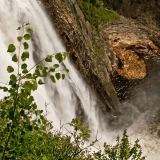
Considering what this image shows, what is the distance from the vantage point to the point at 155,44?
94.7 ft

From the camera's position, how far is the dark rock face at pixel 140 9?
32188mm

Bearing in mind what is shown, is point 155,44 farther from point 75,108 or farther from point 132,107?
point 75,108

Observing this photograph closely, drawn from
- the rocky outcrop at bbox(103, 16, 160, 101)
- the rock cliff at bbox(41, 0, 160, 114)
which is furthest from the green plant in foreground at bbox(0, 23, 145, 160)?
the rocky outcrop at bbox(103, 16, 160, 101)

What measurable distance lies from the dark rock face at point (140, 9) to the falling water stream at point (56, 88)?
1584 centimetres

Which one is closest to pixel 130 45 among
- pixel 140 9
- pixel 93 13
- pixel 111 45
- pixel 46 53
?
pixel 111 45

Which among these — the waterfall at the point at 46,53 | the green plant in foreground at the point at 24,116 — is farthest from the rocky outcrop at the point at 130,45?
the green plant in foreground at the point at 24,116

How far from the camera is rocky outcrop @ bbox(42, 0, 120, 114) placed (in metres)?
16.2

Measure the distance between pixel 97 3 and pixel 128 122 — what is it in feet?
44.2

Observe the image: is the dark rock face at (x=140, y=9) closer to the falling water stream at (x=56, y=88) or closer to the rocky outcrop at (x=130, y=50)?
the rocky outcrop at (x=130, y=50)

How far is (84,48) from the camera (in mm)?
18000

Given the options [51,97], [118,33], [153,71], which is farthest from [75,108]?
[118,33]

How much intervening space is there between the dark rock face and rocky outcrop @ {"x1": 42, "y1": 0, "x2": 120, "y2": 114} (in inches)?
446

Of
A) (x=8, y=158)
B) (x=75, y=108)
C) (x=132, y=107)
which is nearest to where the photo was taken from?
(x=8, y=158)

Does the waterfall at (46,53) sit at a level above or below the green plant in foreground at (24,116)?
above
